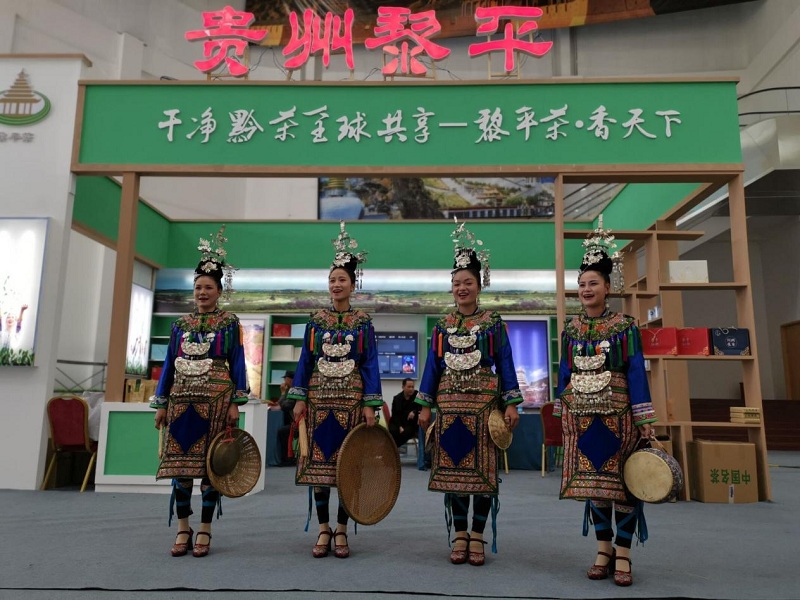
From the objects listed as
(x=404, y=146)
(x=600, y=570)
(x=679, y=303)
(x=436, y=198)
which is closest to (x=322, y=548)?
(x=600, y=570)

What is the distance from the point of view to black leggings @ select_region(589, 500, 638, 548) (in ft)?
9.25

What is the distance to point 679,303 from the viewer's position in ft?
24.1

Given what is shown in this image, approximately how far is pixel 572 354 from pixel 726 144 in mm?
3783

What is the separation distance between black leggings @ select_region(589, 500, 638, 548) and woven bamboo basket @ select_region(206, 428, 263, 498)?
1.71 m

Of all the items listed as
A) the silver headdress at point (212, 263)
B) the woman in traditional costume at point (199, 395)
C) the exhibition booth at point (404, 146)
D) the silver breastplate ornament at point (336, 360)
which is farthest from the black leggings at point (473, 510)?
the exhibition booth at point (404, 146)

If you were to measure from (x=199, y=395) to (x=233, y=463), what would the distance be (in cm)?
40

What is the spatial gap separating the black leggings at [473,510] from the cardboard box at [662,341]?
3135 millimetres

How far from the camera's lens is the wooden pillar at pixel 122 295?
5.57 metres

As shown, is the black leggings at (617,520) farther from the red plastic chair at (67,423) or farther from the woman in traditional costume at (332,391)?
the red plastic chair at (67,423)

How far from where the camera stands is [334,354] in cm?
328

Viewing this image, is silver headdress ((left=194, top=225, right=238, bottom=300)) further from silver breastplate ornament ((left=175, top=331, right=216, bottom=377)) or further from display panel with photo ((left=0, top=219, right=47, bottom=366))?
display panel with photo ((left=0, top=219, right=47, bottom=366))

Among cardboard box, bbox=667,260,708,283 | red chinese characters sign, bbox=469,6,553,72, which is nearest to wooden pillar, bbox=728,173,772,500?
cardboard box, bbox=667,260,708,283

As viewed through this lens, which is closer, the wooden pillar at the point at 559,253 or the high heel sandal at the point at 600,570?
the high heel sandal at the point at 600,570

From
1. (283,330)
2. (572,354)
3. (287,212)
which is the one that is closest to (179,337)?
(572,354)
